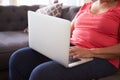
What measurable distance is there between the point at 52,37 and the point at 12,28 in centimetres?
130

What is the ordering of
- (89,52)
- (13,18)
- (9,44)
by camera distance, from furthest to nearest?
(13,18) < (9,44) < (89,52)

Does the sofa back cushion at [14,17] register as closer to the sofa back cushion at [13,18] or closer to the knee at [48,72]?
the sofa back cushion at [13,18]

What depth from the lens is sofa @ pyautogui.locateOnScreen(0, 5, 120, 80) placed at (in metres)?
1.79

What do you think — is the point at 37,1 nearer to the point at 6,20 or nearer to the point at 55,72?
the point at 6,20

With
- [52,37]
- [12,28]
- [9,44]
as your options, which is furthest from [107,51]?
[12,28]

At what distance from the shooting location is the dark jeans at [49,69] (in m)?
1.18

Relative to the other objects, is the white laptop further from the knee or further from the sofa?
the sofa

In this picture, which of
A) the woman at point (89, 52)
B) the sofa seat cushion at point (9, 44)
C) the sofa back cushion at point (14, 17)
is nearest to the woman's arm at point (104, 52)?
the woman at point (89, 52)

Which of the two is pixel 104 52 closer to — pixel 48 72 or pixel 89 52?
pixel 89 52

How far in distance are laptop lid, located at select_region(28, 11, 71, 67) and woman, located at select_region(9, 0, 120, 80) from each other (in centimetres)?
8

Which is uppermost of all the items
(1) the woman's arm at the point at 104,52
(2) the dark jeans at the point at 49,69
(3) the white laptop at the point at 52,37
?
(3) the white laptop at the point at 52,37

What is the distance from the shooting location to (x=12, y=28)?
2.38m

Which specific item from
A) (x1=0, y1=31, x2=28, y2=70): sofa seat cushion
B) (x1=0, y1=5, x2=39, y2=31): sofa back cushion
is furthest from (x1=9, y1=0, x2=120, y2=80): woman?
(x1=0, y1=5, x2=39, y2=31): sofa back cushion

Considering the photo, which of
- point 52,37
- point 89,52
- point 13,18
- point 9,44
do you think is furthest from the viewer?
point 13,18
